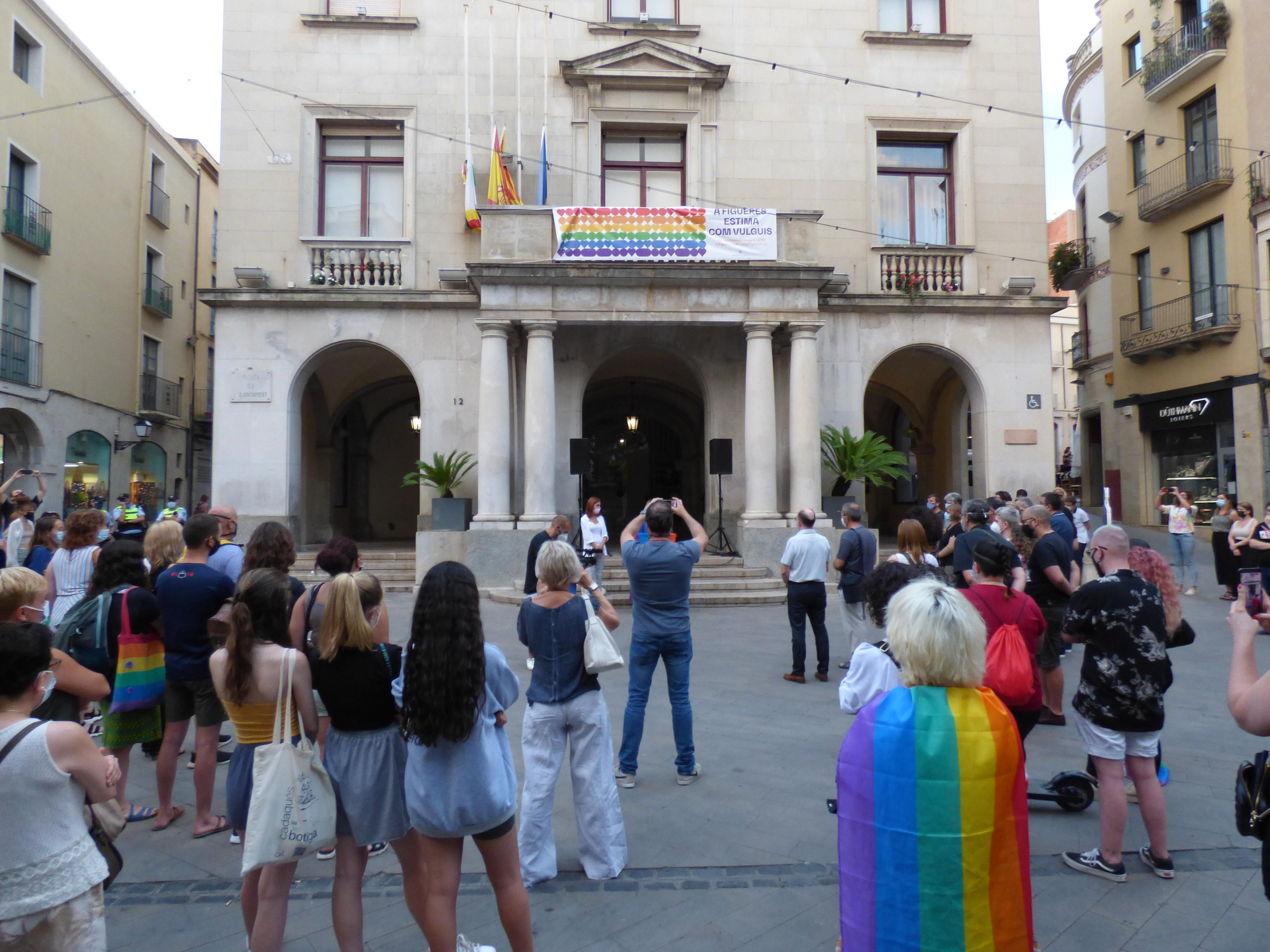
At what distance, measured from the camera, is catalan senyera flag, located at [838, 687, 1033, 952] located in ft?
7.09

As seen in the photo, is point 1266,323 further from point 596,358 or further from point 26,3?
point 26,3

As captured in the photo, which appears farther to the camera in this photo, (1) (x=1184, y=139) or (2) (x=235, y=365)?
(1) (x=1184, y=139)

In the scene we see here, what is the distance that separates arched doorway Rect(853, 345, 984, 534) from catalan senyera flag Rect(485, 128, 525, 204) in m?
8.84

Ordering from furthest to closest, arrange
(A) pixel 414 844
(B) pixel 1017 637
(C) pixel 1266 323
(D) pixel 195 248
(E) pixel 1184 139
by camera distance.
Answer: (D) pixel 195 248
(E) pixel 1184 139
(C) pixel 1266 323
(B) pixel 1017 637
(A) pixel 414 844

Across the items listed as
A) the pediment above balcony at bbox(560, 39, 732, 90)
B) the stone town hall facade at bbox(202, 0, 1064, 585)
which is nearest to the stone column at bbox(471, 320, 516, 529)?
the stone town hall facade at bbox(202, 0, 1064, 585)

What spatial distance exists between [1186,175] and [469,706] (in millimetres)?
25621

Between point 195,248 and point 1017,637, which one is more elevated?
point 195,248

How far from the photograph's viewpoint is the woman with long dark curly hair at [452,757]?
2846 mm

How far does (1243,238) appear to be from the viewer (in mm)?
19359

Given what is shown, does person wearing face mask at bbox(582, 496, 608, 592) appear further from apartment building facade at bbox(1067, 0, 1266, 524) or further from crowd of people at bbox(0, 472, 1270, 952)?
apartment building facade at bbox(1067, 0, 1266, 524)

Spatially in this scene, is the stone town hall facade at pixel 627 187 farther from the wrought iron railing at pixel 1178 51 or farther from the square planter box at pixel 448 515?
the wrought iron railing at pixel 1178 51

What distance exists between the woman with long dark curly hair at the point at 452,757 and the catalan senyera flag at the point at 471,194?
1362 cm

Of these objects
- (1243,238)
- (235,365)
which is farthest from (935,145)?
(235,365)

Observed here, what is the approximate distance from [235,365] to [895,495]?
16.9m
